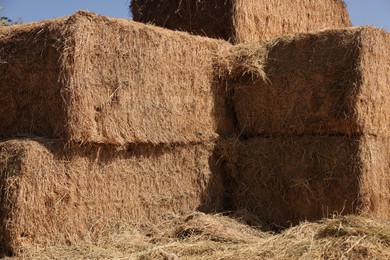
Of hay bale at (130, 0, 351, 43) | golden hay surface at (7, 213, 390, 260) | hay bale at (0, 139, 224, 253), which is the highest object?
hay bale at (130, 0, 351, 43)

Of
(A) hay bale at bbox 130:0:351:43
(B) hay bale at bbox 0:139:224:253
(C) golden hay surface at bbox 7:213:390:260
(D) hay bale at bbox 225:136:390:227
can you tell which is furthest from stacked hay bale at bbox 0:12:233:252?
(A) hay bale at bbox 130:0:351:43

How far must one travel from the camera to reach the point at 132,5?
1075 centimetres

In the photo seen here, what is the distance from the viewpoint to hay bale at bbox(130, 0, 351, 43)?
381 inches

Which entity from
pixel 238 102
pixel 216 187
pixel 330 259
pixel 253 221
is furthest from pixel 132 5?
pixel 330 259

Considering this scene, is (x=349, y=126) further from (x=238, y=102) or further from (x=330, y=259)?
(x=330, y=259)

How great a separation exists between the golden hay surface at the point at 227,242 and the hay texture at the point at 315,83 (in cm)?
145

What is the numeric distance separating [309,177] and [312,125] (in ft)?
2.13

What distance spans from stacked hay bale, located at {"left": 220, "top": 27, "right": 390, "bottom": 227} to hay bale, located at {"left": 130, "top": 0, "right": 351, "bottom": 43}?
94 centimetres

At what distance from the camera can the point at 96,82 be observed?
7227mm

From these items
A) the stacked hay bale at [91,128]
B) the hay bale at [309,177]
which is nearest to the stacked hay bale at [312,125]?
the hay bale at [309,177]

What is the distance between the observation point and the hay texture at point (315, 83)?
25.6ft

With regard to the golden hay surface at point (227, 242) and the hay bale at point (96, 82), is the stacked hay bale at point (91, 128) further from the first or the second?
the golden hay surface at point (227, 242)

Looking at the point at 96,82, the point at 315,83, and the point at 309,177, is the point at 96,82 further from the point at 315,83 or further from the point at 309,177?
the point at 309,177

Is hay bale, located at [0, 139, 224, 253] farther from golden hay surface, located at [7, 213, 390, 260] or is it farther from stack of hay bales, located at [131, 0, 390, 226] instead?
Answer: stack of hay bales, located at [131, 0, 390, 226]
